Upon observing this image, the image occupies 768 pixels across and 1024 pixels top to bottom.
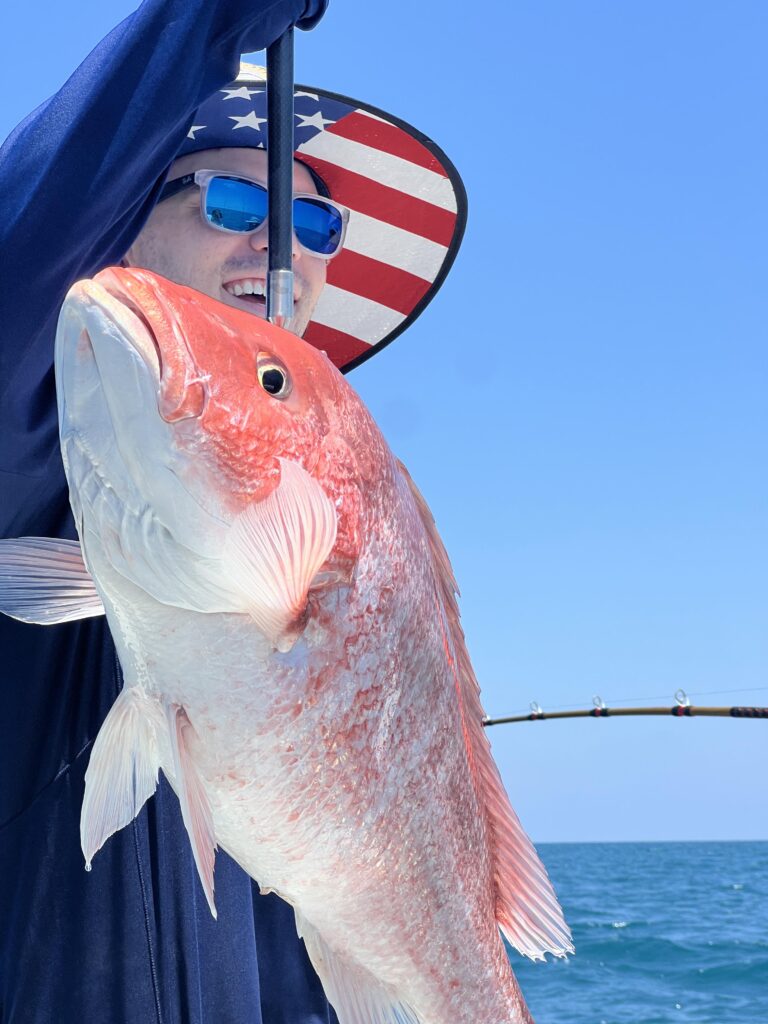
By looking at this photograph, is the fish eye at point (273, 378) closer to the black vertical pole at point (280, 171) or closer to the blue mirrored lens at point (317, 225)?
the black vertical pole at point (280, 171)

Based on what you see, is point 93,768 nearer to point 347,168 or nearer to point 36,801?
point 36,801

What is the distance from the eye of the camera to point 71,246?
1.51 metres

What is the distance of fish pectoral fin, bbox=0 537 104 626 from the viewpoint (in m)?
1.32

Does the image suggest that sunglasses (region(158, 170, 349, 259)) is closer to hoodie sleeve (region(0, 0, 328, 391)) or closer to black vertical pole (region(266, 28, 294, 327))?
black vertical pole (region(266, 28, 294, 327))

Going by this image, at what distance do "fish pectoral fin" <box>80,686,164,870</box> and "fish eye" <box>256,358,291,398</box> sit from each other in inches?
16.2

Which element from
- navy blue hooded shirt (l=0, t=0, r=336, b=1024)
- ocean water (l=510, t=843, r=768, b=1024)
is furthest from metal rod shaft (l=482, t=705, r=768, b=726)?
ocean water (l=510, t=843, r=768, b=1024)

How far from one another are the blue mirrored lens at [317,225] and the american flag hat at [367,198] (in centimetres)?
19

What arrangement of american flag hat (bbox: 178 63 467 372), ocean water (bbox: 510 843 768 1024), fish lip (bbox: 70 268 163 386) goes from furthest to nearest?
ocean water (bbox: 510 843 768 1024), american flag hat (bbox: 178 63 467 372), fish lip (bbox: 70 268 163 386)

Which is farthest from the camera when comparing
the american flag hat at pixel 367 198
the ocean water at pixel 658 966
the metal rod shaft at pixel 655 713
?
the ocean water at pixel 658 966

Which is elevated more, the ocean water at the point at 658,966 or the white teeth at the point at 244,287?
the white teeth at the point at 244,287

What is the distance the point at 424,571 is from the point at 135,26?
0.90 meters

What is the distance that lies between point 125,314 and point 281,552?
327mm

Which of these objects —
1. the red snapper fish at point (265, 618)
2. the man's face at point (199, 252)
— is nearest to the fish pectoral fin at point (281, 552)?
the red snapper fish at point (265, 618)

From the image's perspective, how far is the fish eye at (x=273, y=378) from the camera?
1317 millimetres
